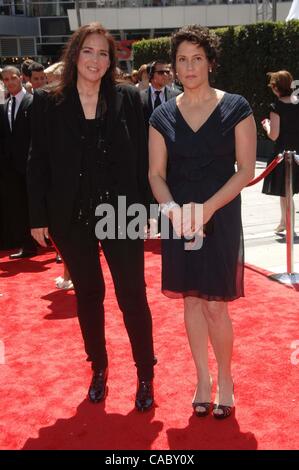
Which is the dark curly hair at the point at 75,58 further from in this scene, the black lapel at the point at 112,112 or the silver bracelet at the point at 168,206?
the silver bracelet at the point at 168,206

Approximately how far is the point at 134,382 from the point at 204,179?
1.25 meters

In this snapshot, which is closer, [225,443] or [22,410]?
[225,443]

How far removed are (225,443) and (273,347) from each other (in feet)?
3.63

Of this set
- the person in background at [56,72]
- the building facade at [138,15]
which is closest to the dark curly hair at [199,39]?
the person in background at [56,72]

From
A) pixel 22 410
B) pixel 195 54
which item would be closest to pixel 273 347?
pixel 22 410

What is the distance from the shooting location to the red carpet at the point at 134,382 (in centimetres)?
282

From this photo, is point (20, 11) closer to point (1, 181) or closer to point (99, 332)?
point (1, 181)

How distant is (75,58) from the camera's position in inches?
115

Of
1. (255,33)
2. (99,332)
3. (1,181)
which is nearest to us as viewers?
(99,332)

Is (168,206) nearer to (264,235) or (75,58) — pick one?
(75,58)

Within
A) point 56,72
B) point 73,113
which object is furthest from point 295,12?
point 73,113

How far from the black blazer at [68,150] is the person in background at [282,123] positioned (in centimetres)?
382

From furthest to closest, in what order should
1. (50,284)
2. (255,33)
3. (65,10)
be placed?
(65,10) → (255,33) → (50,284)

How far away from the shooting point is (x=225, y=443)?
274cm
